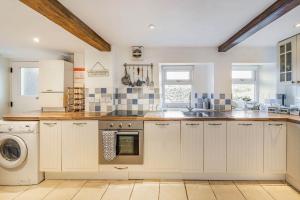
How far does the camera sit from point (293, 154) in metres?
2.57

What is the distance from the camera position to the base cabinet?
9.30ft

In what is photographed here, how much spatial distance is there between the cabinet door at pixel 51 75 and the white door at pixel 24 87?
114cm

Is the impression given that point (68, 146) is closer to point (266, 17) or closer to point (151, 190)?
point (151, 190)

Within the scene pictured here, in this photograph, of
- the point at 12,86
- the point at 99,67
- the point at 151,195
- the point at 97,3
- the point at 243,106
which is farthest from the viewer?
the point at 12,86

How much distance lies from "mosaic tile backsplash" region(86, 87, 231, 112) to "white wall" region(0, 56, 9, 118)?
214 centimetres

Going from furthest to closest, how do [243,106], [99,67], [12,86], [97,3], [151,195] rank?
[12,86], [243,106], [99,67], [151,195], [97,3]

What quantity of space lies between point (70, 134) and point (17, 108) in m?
2.52

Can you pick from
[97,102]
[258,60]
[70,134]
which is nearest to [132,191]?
[70,134]

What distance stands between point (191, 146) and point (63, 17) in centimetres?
211

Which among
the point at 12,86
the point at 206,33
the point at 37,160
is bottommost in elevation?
the point at 37,160

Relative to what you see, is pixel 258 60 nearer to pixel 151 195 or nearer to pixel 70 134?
pixel 151 195

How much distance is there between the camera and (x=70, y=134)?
9.32 ft

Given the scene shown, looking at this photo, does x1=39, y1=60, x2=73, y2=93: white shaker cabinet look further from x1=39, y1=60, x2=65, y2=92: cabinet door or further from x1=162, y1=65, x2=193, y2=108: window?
x1=162, y1=65, x2=193, y2=108: window

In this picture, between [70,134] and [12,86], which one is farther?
[12,86]
